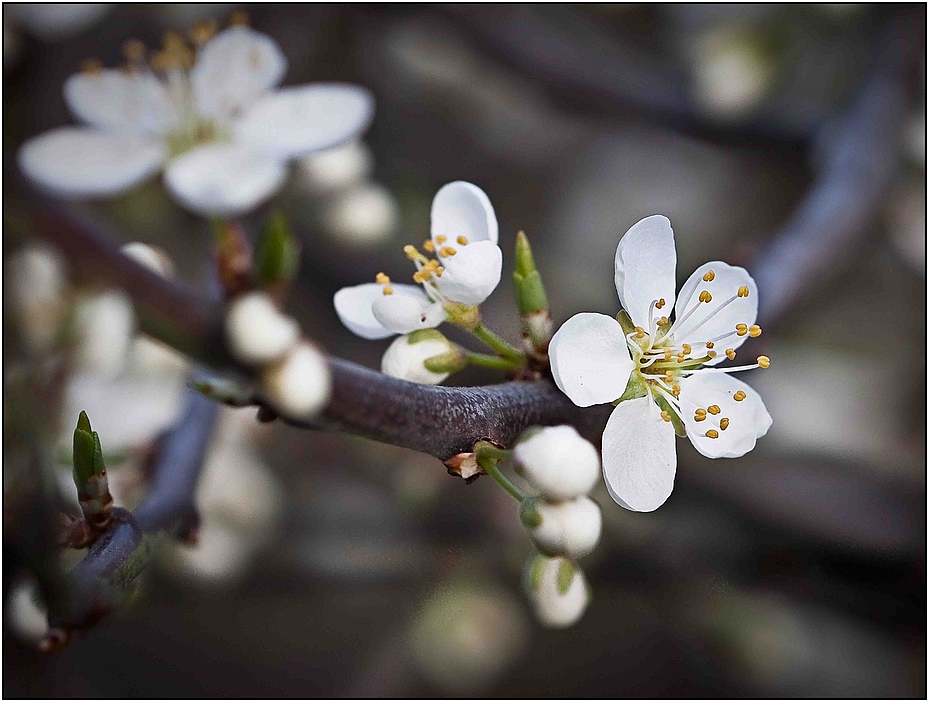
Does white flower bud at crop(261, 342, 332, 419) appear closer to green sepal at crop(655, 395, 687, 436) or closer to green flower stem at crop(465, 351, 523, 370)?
green flower stem at crop(465, 351, 523, 370)

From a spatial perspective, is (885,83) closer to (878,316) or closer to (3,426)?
(878,316)

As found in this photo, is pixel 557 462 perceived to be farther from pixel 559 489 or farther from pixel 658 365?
pixel 658 365

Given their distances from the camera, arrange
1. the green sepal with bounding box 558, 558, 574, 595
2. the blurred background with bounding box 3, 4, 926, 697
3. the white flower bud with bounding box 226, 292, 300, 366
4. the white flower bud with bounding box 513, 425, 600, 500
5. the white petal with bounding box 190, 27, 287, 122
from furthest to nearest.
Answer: the blurred background with bounding box 3, 4, 926, 697, the white petal with bounding box 190, 27, 287, 122, the green sepal with bounding box 558, 558, 574, 595, the white flower bud with bounding box 513, 425, 600, 500, the white flower bud with bounding box 226, 292, 300, 366

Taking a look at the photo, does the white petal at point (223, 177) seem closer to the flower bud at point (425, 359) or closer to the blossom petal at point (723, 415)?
the flower bud at point (425, 359)

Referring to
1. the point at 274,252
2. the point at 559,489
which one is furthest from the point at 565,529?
the point at 274,252

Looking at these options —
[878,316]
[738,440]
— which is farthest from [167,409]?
[878,316]

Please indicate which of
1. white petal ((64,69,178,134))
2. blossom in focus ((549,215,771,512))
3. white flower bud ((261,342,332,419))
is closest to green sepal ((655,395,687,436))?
blossom in focus ((549,215,771,512))

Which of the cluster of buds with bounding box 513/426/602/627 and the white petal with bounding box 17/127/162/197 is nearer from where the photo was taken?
the cluster of buds with bounding box 513/426/602/627
